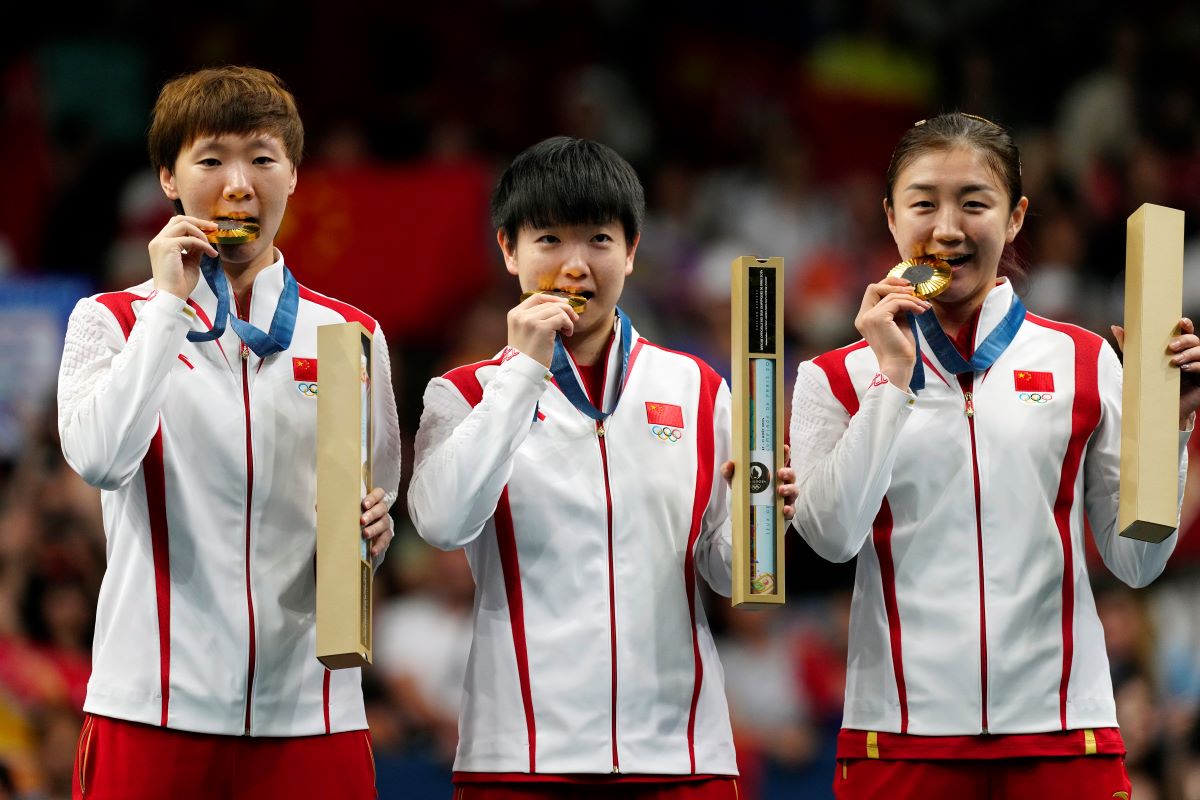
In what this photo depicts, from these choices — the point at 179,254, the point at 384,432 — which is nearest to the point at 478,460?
the point at 384,432

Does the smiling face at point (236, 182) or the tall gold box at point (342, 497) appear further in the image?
the smiling face at point (236, 182)

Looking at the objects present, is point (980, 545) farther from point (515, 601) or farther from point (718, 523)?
point (515, 601)

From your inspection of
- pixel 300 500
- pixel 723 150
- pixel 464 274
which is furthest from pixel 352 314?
pixel 723 150

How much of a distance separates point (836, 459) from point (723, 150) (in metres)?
6.58

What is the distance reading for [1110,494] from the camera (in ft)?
13.3

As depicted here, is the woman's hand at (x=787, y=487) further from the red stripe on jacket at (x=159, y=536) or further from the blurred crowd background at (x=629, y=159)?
the blurred crowd background at (x=629, y=159)

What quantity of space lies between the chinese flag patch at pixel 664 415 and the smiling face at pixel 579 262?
24cm

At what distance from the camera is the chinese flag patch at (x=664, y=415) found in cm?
408

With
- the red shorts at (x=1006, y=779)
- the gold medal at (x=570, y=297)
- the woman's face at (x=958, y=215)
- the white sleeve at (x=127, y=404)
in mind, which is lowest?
the red shorts at (x=1006, y=779)

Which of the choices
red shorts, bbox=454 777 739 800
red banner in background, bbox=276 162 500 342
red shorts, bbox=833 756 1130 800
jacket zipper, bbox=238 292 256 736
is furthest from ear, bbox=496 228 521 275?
red banner in background, bbox=276 162 500 342

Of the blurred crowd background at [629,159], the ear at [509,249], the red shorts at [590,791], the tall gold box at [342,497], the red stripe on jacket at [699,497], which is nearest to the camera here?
the tall gold box at [342,497]

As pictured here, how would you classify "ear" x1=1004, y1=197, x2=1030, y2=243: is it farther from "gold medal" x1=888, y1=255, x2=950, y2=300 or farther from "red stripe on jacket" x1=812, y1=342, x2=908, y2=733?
"red stripe on jacket" x1=812, y1=342, x2=908, y2=733

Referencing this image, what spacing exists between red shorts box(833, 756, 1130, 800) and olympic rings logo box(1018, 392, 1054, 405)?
78 cm

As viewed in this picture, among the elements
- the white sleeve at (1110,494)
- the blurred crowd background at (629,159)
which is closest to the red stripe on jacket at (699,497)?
the white sleeve at (1110,494)
